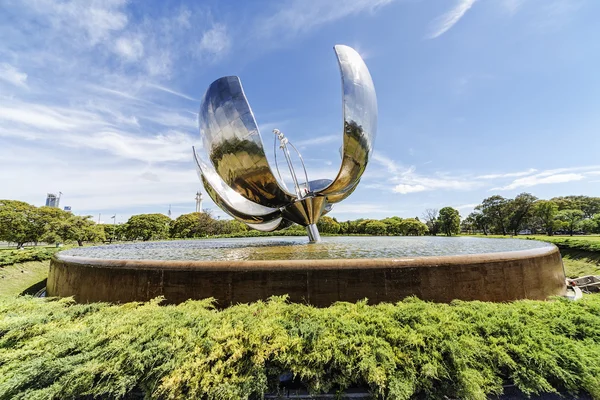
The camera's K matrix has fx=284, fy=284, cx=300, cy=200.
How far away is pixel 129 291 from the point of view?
18.3 feet

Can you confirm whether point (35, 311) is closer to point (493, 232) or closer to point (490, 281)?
point (490, 281)

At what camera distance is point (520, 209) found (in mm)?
49594

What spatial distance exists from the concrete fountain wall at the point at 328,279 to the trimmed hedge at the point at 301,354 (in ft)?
4.18

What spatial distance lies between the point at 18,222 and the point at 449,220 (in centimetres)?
5583

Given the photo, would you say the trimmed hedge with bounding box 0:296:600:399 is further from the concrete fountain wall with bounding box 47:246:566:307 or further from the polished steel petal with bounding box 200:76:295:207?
the polished steel petal with bounding box 200:76:295:207

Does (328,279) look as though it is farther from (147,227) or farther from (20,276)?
(147,227)

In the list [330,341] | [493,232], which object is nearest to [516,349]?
[330,341]

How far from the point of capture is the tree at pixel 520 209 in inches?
1923

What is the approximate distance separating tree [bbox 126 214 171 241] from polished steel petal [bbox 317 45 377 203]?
4526 cm

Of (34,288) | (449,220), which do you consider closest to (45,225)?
(34,288)

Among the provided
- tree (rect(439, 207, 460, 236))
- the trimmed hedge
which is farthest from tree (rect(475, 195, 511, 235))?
the trimmed hedge

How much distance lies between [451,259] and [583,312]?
179 cm

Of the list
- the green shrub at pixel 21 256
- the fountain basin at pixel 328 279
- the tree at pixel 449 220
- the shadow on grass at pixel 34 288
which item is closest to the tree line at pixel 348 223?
the tree at pixel 449 220

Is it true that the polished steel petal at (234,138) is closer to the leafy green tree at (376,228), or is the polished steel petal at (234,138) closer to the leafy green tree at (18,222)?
the leafy green tree at (18,222)
